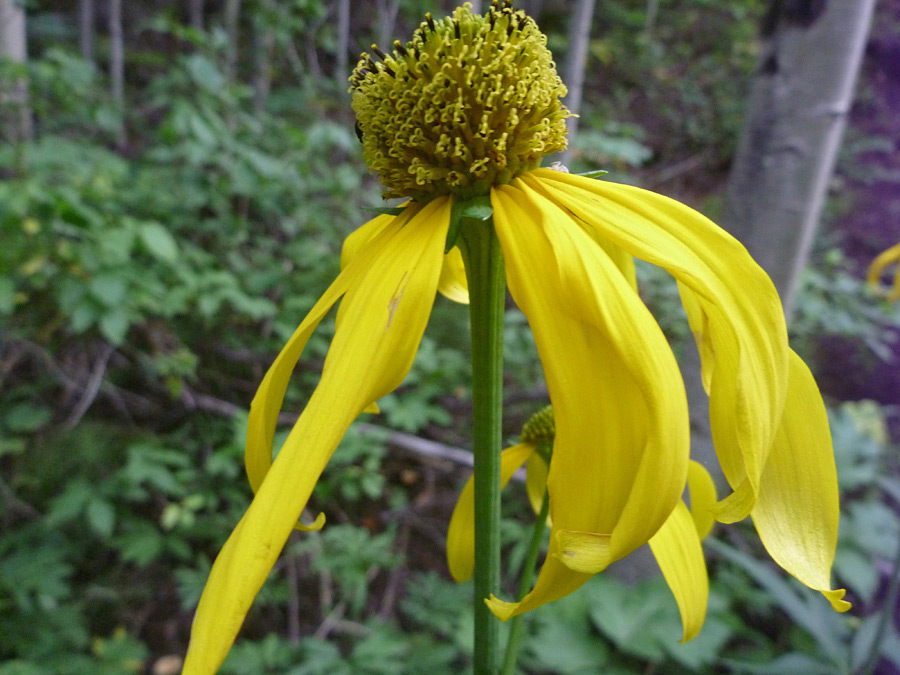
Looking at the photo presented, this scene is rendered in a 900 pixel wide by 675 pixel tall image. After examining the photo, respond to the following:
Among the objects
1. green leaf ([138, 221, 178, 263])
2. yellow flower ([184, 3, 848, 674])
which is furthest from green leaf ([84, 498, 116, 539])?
yellow flower ([184, 3, 848, 674])

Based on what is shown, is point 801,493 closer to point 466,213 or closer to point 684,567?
point 684,567

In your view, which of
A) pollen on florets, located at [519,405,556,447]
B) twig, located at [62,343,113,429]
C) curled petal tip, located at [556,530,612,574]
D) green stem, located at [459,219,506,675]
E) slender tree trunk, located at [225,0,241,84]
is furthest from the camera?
slender tree trunk, located at [225,0,241,84]

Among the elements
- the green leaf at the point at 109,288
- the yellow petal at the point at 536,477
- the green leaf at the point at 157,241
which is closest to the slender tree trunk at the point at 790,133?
the yellow petal at the point at 536,477

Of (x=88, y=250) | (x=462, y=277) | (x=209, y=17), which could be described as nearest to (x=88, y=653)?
(x=88, y=250)

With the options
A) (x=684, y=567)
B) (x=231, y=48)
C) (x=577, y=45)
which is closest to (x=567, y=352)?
(x=684, y=567)

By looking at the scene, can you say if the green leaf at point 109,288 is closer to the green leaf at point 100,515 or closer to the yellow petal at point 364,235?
the green leaf at point 100,515

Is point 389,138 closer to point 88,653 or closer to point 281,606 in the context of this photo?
point 281,606

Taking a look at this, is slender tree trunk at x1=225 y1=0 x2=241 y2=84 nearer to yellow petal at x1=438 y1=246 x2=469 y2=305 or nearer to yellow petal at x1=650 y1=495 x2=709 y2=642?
yellow petal at x1=438 y1=246 x2=469 y2=305
